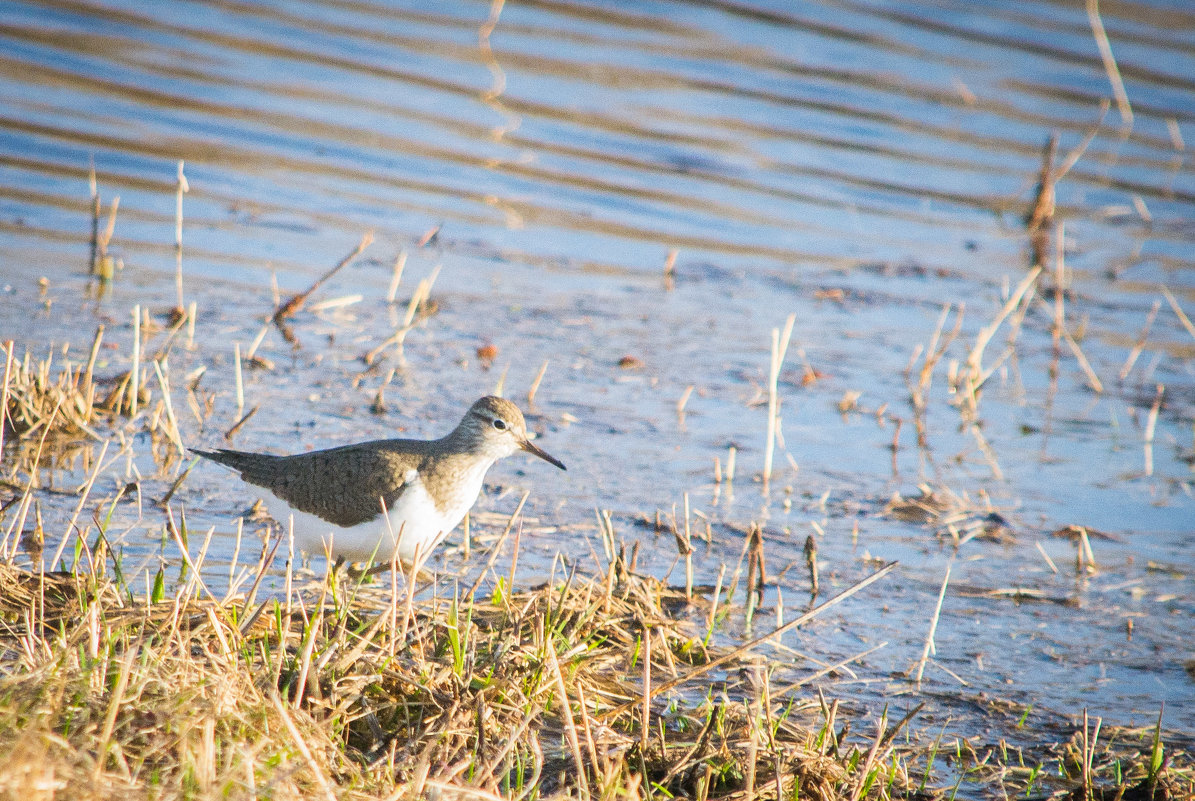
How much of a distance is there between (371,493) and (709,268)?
599cm

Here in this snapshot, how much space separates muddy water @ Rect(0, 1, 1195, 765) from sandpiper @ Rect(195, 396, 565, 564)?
0.33m

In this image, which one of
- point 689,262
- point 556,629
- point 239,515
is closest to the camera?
point 556,629

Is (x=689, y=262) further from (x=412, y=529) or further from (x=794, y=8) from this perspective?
(x=794, y=8)

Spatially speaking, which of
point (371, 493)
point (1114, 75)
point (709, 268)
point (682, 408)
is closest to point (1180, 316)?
point (709, 268)

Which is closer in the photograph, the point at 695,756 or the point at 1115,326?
the point at 695,756

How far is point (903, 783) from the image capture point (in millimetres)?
4199

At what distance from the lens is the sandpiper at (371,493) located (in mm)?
5430

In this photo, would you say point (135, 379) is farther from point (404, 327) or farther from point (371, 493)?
point (404, 327)

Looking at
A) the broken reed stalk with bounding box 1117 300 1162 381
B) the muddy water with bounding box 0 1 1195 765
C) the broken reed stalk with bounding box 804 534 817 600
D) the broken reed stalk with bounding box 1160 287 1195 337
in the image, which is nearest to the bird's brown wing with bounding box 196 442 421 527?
the muddy water with bounding box 0 1 1195 765

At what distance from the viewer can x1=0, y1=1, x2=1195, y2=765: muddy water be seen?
6.21m

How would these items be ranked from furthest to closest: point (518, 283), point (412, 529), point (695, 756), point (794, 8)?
point (794, 8)
point (518, 283)
point (412, 529)
point (695, 756)

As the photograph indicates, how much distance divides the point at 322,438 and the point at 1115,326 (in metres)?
6.83

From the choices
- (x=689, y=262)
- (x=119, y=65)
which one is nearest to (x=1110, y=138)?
(x=689, y=262)

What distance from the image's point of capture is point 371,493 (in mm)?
5547
